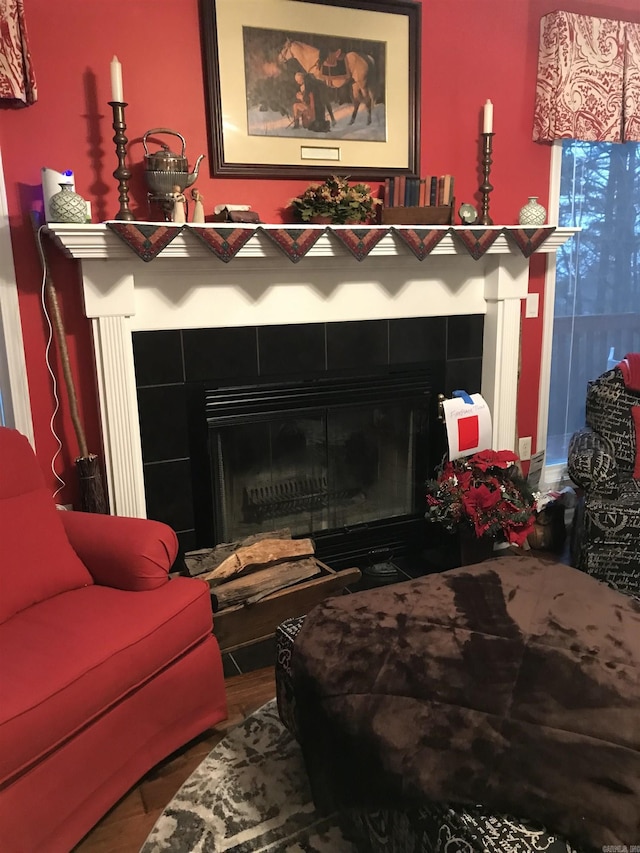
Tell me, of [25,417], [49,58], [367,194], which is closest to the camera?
[49,58]

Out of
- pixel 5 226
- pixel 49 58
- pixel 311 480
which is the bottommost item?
pixel 311 480

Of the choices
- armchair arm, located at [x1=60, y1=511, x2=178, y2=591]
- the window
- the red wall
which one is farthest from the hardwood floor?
the window

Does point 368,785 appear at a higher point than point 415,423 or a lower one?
lower

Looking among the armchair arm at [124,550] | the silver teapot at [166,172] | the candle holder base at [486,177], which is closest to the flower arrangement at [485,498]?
the candle holder base at [486,177]

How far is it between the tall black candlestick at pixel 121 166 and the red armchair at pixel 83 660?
2.68 feet

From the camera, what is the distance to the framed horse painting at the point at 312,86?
2.43m

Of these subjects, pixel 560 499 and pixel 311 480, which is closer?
pixel 311 480

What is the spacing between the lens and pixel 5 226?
2.25 meters

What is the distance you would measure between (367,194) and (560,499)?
176 centimetres

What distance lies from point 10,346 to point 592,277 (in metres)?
2.78

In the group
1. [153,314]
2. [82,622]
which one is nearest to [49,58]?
[153,314]

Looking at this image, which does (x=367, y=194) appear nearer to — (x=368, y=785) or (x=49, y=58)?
(x=49, y=58)

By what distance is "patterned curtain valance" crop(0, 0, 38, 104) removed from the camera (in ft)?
6.77

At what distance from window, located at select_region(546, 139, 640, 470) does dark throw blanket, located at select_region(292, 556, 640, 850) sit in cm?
191
